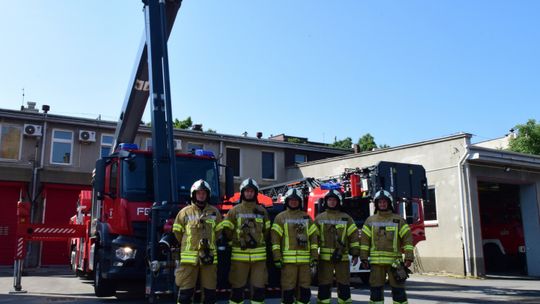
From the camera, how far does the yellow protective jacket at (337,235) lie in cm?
758

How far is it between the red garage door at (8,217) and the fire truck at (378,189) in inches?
534

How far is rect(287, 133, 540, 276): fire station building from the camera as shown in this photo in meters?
18.3

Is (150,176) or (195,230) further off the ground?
(150,176)

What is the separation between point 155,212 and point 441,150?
13927 mm

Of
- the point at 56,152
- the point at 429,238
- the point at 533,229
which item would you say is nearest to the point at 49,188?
the point at 56,152

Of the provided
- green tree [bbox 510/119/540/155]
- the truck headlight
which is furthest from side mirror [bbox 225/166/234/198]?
green tree [bbox 510/119/540/155]

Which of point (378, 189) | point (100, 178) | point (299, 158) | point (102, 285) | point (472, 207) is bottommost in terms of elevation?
point (102, 285)

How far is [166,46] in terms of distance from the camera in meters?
9.80

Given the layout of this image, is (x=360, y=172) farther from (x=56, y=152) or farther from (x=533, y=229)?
(x=56, y=152)

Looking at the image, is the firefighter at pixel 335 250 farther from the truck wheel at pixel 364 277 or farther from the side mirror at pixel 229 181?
the truck wheel at pixel 364 277

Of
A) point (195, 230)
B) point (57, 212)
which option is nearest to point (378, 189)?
point (195, 230)

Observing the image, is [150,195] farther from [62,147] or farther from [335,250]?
[62,147]

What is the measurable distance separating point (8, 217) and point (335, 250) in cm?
1852

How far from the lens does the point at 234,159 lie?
26.7 m
